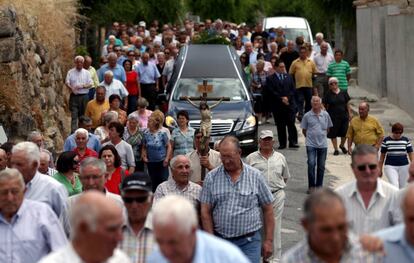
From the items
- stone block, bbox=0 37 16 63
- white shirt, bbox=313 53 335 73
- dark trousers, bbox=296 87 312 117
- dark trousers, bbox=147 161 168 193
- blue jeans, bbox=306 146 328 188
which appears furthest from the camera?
white shirt, bbox=313 53 335 73

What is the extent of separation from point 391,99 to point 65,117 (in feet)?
32.5

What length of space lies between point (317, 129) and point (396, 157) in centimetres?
313

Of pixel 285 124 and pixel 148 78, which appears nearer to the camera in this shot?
pixel 285 124

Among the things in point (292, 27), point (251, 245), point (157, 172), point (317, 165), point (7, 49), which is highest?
point (7, 49)

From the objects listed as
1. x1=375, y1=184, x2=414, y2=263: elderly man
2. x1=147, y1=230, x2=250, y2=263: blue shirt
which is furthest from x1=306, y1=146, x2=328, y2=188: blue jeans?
x1=147, y1=230, x2=250, y2=263: blue shirt

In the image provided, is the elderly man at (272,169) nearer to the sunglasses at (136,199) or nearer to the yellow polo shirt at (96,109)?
the sunglasses at (136,199)

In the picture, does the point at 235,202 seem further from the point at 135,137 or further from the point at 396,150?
the point at 135,137

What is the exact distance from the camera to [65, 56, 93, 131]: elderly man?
76.8 ft

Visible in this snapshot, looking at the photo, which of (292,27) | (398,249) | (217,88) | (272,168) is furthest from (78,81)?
(292,27)

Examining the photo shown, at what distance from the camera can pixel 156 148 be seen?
16734 mm

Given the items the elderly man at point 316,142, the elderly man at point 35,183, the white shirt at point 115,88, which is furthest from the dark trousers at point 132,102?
the elderly man at point 35,183

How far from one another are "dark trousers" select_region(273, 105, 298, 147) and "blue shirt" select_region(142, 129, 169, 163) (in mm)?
7306

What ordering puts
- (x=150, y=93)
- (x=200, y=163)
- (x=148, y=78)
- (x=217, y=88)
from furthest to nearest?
(x=148, y=78) → (x=150, y=93) → (x=217, y=88) → (x=200, y=163)

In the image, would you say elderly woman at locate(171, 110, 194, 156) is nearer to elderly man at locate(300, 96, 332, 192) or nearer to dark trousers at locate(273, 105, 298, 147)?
elderly man at locate(300, 96, 332, 192)
